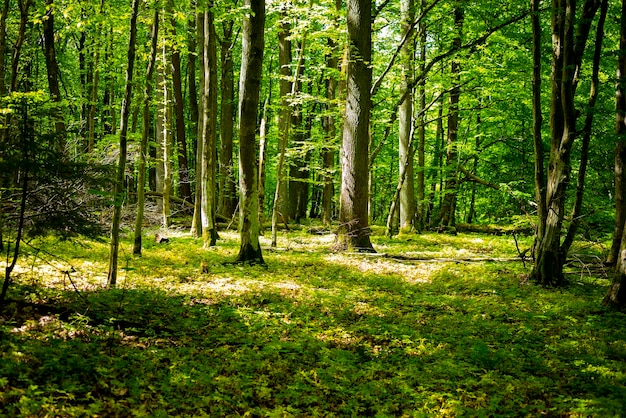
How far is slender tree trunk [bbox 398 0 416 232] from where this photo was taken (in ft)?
46.8

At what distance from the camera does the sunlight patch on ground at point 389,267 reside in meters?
9.72

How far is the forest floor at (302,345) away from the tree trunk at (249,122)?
1049mm

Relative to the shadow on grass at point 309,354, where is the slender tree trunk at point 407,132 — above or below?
above

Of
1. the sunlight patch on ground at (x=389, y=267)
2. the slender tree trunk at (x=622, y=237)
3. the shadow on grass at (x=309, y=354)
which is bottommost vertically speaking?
the shadow on grass at (x=309, y=354)

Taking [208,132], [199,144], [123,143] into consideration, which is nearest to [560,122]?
[123,143]

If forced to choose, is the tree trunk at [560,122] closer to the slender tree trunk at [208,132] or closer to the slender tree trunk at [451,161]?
the slender tree trunk at [208,132]

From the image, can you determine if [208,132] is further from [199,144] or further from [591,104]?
[591,104]

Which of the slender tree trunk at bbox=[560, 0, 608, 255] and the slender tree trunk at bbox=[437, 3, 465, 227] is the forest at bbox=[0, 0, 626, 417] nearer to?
the slender tree trunk at bbox=[560, 0, 608, 255]

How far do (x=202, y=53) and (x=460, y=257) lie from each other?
9130mm

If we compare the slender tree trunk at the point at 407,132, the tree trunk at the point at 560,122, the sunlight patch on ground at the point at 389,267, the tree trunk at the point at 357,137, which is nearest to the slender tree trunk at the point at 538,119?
the tree trunk at the point at 560,122

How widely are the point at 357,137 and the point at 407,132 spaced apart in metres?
4.35

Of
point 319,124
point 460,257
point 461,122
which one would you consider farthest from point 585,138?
point 319,124

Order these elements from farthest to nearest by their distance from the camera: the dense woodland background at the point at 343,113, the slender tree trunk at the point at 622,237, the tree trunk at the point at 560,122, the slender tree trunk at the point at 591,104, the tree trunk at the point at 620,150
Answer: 1. the tree trunk at the point at 620,150
2. the slender tree trunk at the point at 591,104
3. the tree trunk at the point at 560,122
4. the dense woodland background at the point at 343,113
5. the slender tree trunk at the point at 622,237

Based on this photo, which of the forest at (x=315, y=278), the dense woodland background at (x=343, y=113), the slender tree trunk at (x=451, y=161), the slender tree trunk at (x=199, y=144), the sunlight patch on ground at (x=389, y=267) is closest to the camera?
the forest at (x=315, y=278)
